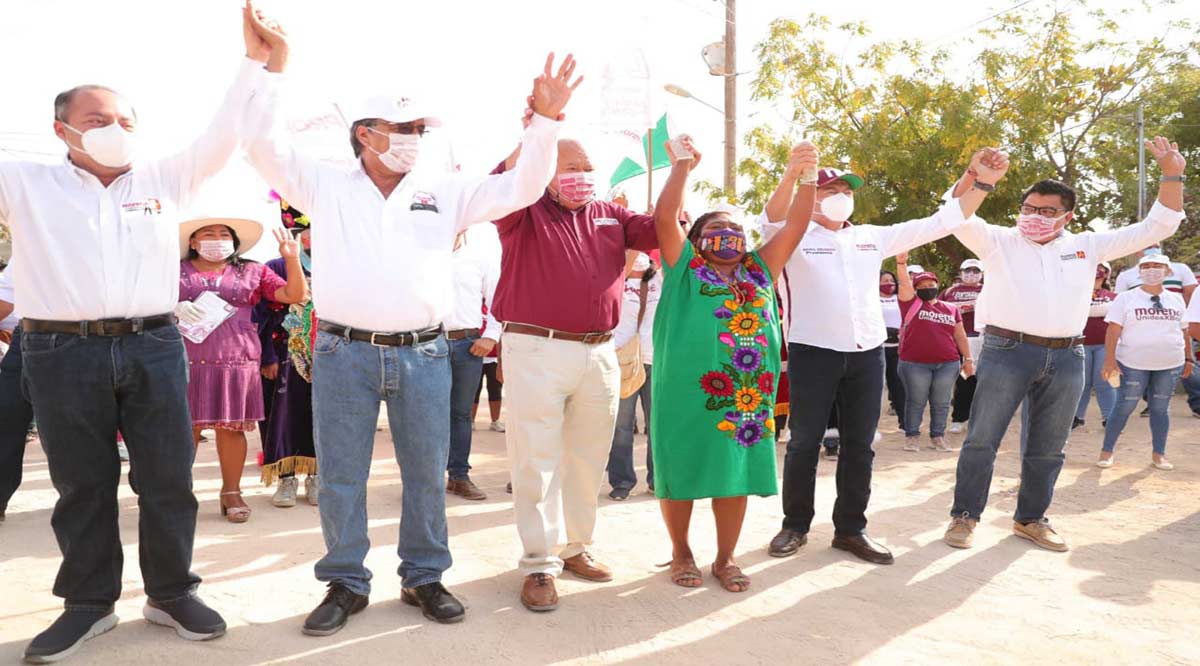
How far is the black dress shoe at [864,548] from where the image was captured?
5.15 m

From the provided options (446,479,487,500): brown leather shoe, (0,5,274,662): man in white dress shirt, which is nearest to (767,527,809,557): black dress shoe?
(446,479,487,500): brown leather shoe

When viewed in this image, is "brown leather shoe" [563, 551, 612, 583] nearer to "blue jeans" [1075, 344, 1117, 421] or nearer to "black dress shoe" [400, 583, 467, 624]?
"black dress shoe" [400, 583, 467, 624]

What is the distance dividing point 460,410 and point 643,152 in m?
3.05

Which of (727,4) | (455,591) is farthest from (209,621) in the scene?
(727,4)

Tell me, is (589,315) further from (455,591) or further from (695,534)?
(695,534)

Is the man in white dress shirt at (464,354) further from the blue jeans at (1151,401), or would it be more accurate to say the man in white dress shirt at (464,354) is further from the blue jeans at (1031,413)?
the blue jeans at (1151,401)

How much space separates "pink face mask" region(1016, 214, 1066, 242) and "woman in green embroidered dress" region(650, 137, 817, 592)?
1721 mm

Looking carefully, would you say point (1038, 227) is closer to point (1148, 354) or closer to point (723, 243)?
point (723, 243)

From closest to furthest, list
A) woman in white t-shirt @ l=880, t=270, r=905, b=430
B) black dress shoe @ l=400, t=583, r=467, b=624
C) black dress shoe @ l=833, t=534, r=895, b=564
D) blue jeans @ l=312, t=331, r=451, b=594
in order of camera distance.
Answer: blue jeans @ l=312, t=331, r=451, b=594 → black dress shoe @ l=400, t=583, r=467, b=624 → black dress shoe @ l=833, t=534, r=895, b=564 → woman in white t-shirt @ l=880, t=270, r=905, b=430

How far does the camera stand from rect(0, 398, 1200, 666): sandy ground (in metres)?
3.75

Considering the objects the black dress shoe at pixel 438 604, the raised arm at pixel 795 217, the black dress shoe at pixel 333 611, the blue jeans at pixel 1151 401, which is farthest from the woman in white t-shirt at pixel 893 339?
the black dress shoe at pixel 333 611

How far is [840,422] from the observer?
5359 millimetres

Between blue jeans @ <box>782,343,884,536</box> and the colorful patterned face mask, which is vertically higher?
the colorful patterned face mask

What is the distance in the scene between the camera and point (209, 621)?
12.3 ft
